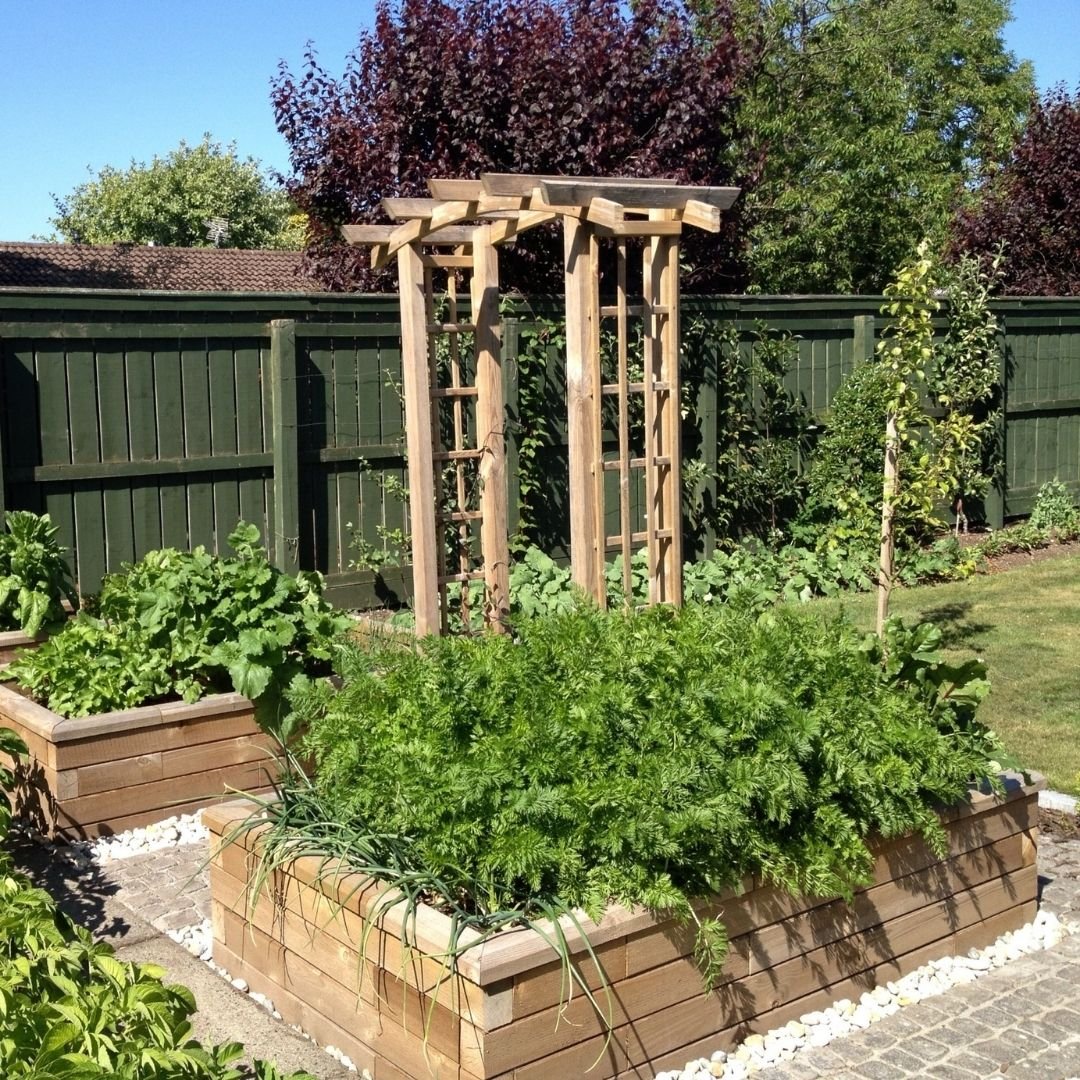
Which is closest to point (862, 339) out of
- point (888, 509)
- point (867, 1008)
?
point (888, 509)

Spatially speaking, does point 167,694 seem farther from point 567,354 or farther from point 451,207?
point 451,207

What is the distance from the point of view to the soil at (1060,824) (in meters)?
4.88

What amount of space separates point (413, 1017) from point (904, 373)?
16.0ft

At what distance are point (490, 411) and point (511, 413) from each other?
2.29m

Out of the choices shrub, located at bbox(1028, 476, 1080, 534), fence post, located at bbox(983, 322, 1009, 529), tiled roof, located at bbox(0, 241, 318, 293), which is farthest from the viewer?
tiled roof, located at bbox(0, 241, 318, 293)

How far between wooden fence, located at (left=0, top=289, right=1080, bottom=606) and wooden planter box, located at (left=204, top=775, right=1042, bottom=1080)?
3.76m

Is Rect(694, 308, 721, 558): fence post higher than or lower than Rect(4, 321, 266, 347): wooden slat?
lower

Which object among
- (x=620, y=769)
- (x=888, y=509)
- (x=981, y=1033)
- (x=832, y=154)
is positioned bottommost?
(x=981, y=1033)

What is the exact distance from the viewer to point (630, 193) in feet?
19.2

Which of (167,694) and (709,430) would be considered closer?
(167,694)

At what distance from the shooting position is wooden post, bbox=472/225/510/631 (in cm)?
613

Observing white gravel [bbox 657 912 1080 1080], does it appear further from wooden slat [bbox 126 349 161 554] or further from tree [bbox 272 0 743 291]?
tree [bbox 272 0 743 291]

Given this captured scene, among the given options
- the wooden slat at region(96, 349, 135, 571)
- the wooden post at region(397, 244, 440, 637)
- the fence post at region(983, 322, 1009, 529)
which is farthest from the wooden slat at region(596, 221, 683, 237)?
the fence post at region(983, 322, 1009, 529)

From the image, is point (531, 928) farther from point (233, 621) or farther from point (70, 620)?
point (70, 620)
